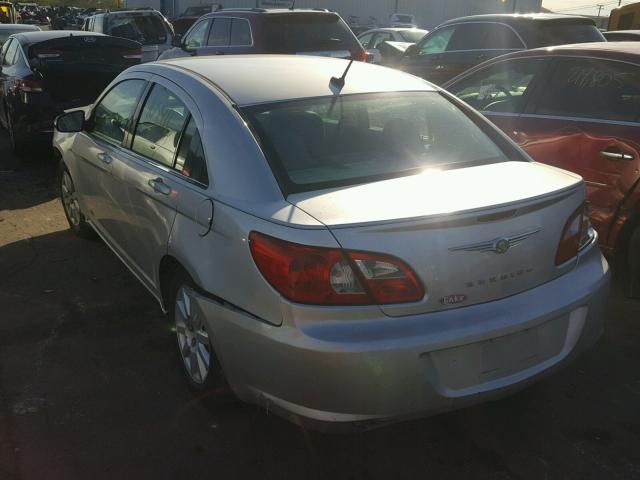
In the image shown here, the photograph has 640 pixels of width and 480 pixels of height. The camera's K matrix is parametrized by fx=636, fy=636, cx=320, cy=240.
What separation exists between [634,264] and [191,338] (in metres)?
2.76

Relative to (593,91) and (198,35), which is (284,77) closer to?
(593,91)

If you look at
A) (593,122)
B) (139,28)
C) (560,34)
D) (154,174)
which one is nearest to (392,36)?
(139,28)

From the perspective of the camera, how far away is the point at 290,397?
235cm

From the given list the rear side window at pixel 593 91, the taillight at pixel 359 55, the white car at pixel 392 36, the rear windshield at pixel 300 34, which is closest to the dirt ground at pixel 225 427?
the rear side window at pixel 593 91

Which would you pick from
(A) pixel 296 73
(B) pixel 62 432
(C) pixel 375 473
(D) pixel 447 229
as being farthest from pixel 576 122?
(B) pixel 62 432

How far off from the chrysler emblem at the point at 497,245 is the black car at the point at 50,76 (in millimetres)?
6739

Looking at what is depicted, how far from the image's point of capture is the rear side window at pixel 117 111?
392 centimetres

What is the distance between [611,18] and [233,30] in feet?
26.6

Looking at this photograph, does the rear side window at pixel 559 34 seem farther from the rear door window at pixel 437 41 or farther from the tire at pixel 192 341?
the tire at pixel 192 341

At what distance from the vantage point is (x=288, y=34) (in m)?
9.26

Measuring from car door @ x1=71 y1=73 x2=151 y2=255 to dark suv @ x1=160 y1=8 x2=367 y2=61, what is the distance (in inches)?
197

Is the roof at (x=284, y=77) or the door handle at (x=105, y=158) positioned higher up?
the roof at (x=284, y=77)

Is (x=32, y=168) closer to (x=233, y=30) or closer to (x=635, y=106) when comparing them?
(x=233, y=30)

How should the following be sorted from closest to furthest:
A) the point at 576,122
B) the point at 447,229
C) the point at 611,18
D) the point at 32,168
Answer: the point at 447,229
the point at 576,122
the point at 32,168
the point at 611,18
